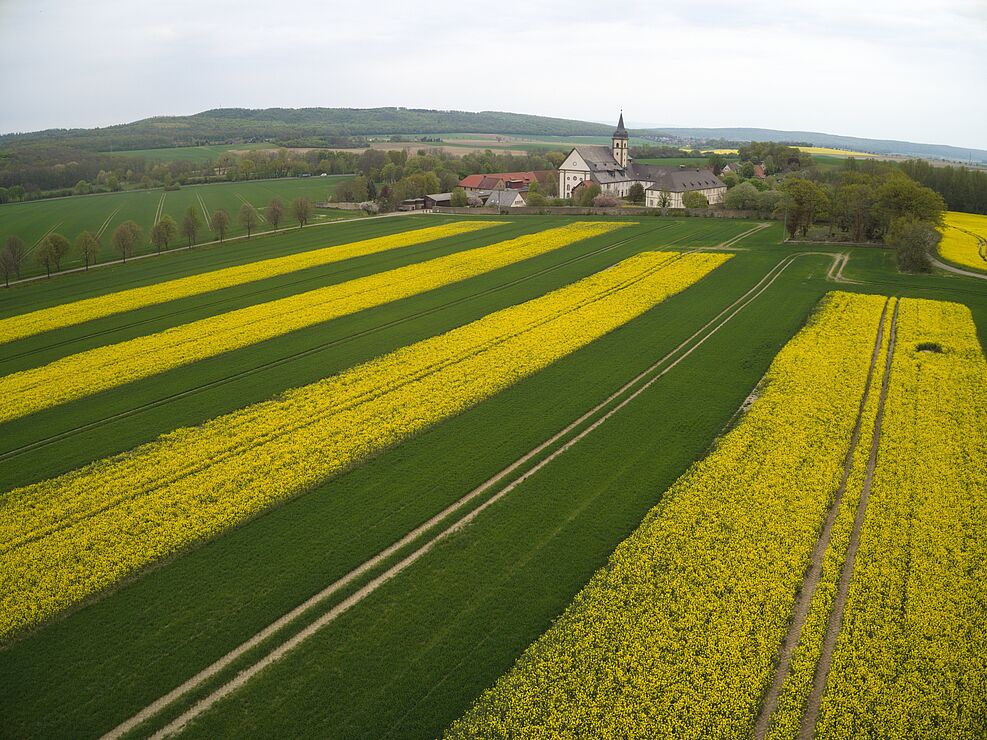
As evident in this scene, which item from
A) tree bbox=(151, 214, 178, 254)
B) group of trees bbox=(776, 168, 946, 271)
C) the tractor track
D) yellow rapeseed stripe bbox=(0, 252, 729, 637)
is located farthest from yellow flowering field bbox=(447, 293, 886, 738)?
tree bbox=(151, 214, 178, 254)

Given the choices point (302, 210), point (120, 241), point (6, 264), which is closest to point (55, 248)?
point (6, 264)

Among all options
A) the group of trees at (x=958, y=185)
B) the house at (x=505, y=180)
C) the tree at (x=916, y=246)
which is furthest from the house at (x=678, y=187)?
the tree at (x=916, y=246)

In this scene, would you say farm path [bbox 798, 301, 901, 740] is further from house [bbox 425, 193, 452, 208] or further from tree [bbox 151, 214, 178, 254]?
house [bbox 425, 193, 452, 208]

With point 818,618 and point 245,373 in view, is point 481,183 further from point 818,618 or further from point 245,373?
point 818,618

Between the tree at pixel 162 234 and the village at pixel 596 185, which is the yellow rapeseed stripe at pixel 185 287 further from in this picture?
the village at pixel 596 185

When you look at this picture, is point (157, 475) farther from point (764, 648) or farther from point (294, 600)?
point (764, 648)

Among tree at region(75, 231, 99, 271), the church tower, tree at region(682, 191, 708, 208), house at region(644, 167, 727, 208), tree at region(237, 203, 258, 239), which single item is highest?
the church tower

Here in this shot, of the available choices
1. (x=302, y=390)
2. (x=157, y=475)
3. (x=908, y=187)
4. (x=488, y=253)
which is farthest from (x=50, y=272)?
(x=908, y=187)
